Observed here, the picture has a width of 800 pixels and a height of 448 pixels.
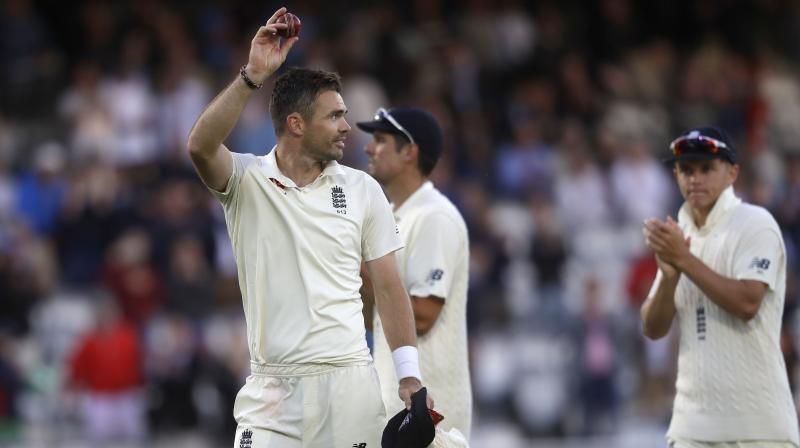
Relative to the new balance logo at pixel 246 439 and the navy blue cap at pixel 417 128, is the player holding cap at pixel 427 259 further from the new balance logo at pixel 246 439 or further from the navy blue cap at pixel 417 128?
the new balance logo at pixel 246 439

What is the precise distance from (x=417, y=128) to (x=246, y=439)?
2.39 metres

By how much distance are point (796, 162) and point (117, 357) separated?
27.5 ft

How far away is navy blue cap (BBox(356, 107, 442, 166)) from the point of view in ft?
25.4

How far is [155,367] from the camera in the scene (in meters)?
14.9

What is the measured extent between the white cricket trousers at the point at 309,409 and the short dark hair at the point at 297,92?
114cm

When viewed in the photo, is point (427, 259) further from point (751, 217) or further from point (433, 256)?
point (751, 217)

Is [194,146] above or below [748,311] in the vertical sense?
above

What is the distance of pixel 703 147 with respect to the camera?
7.23 meters

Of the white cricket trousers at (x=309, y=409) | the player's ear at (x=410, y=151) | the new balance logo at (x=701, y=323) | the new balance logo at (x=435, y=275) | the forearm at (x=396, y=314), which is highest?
the player's ear at (x=410, y=151)

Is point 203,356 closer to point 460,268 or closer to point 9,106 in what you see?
point 9,106

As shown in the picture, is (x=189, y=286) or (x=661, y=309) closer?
(x=661, y=309)

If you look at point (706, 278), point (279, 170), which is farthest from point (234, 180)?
point (706, 278)

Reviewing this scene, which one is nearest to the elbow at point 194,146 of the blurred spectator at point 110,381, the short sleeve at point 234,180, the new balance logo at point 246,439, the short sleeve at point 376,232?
the short sleeve at point 234,180

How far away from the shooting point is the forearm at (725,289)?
6949mm
